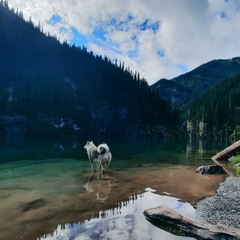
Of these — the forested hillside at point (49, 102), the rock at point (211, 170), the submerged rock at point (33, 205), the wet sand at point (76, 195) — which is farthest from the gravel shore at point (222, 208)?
the forested hillside at point (49, 102)

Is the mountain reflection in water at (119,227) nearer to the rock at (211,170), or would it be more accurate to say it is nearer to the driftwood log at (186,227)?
the driftwood log at (186,227)

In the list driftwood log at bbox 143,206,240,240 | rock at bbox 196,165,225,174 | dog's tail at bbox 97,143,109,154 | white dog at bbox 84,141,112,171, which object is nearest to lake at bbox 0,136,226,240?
driftwood log at bbox 143,206,240,240

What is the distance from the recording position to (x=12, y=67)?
173 meters

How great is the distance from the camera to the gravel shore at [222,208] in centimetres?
1010

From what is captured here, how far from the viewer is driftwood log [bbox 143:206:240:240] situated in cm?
779

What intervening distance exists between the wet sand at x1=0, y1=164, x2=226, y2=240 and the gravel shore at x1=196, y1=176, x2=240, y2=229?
685 mm

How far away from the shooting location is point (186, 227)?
871cm

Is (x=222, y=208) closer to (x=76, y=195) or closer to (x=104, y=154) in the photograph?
(x=76, y=195)

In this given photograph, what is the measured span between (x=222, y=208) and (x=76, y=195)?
7439mm

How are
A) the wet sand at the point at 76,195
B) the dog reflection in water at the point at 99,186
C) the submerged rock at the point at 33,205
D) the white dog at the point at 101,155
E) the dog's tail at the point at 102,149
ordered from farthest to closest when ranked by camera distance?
the white dog at the point at 101,155, the dog's tail at the point at 102,149, the dog reflection in water at the point at 99,186, the submerged rock at the point at 33,205, the wet sand at the point at 76,195

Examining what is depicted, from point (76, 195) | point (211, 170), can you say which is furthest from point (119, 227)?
point (211, 170)

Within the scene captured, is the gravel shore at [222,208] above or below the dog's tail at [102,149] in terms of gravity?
below

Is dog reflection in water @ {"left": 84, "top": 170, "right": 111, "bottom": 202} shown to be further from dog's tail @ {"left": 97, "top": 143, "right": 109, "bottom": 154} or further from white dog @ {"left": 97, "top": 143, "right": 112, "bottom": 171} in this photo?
dog's tail @ {"left": 97, "top": 143, "right": 109, "bottom": 154}

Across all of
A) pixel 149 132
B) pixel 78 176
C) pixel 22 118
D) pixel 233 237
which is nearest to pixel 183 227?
pixel 233 237
